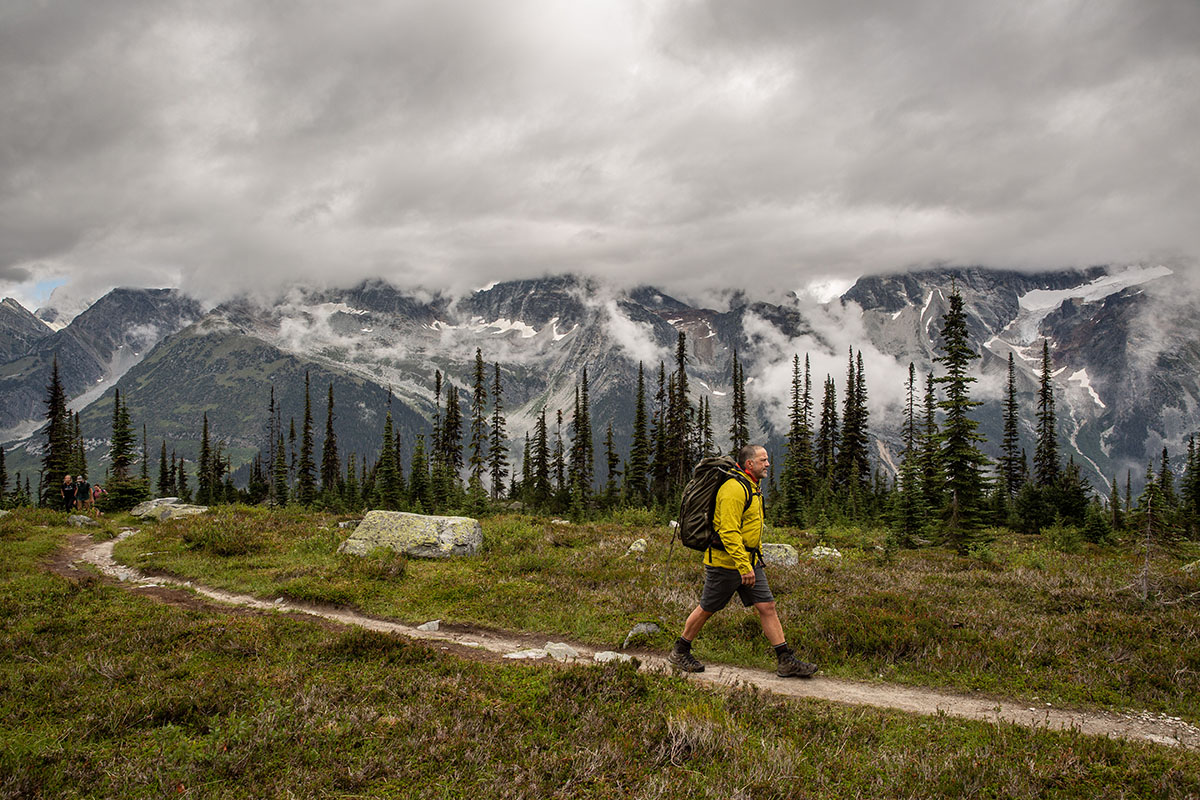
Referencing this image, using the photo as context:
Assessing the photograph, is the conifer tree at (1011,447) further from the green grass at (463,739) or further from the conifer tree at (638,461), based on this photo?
the green grass at (463,739)

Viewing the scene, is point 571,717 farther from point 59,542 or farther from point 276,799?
point 59,542

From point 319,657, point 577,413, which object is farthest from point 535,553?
point 577,413

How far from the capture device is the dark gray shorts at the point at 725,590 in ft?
28.9

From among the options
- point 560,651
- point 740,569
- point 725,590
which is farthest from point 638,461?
point 740,569

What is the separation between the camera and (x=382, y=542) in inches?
716

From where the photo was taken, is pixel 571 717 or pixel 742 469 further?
pixel 742 469

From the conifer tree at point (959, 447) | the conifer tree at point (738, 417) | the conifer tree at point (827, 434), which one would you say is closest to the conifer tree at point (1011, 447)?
the conifer tree at point (827, 434)

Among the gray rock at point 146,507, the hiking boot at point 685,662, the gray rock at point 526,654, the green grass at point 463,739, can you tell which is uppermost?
the green grass at point 463,739

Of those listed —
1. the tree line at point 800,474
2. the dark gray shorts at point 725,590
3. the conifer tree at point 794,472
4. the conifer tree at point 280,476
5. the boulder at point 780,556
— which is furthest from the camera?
the conifer tree at point 280,476

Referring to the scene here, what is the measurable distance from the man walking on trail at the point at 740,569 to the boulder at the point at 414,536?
11109mm

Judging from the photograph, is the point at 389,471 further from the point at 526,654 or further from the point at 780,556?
the point at 526,654

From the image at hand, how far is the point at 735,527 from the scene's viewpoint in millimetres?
8625

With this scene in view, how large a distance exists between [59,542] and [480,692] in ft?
77.7

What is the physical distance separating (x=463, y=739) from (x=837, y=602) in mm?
9504
